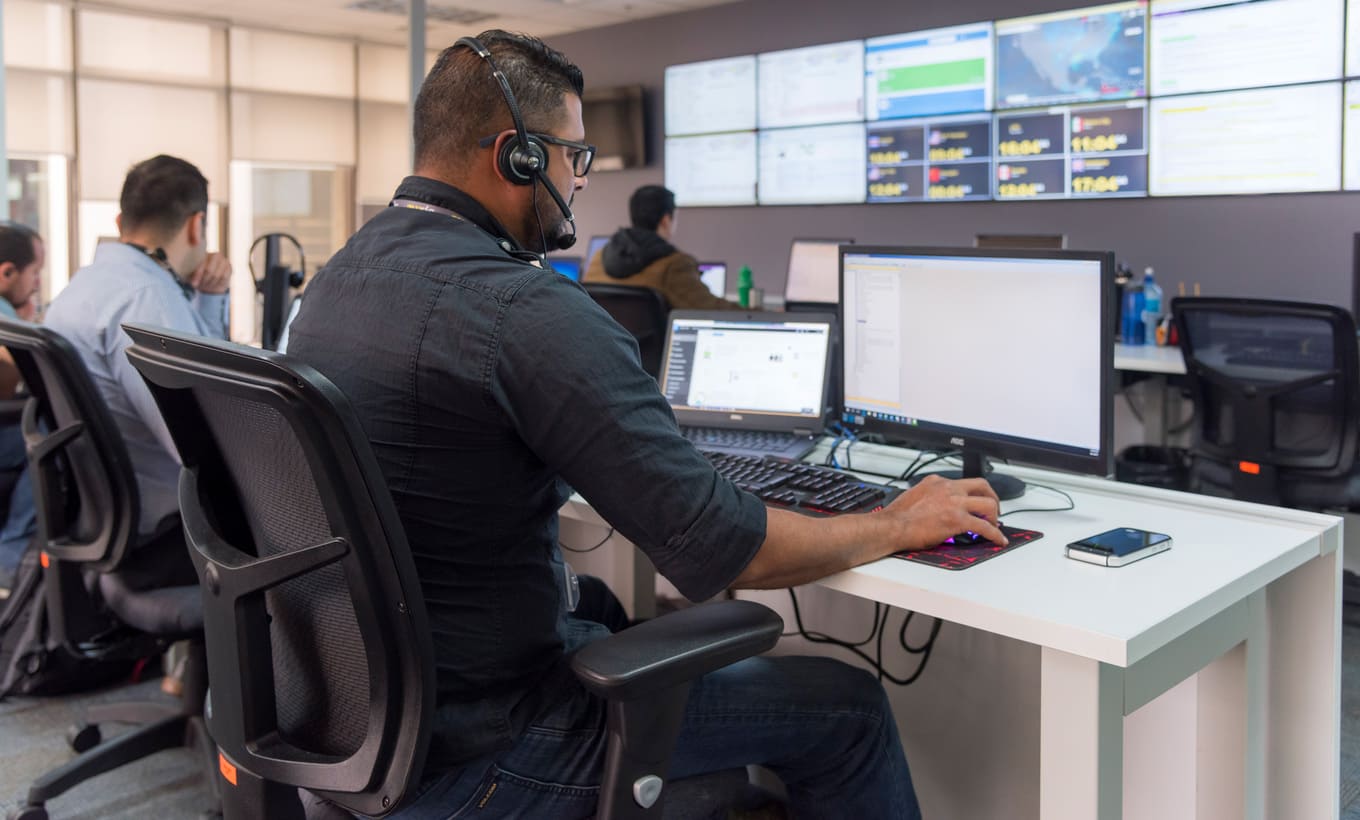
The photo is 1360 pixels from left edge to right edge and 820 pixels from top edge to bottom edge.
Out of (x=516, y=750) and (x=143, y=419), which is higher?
(x=143, y=419)

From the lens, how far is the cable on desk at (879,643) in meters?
1.93

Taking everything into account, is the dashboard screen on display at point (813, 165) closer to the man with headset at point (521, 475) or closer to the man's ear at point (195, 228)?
the man's ear at point (195, 228)

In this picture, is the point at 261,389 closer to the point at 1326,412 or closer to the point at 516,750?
the point at 516,750

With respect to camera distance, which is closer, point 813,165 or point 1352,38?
point 1352,38

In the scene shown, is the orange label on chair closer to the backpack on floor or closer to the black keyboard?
the black keyboard

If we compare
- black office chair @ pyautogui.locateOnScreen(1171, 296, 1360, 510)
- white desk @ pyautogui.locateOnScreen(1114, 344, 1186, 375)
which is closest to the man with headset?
black office chair @ pyautogui.locateOnScreen(1171, 296, 1360, 510)

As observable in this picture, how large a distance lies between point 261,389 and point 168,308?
1462mm

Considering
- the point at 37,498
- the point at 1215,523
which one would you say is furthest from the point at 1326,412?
the point at 37,498

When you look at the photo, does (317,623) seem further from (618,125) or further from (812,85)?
(618,125)

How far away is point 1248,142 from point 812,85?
2.41 m

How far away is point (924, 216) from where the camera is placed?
20.1 feet

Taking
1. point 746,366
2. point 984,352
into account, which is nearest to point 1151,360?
point 746,366

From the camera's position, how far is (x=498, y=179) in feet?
4.44

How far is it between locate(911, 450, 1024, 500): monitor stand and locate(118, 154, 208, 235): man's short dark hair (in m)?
1.69
